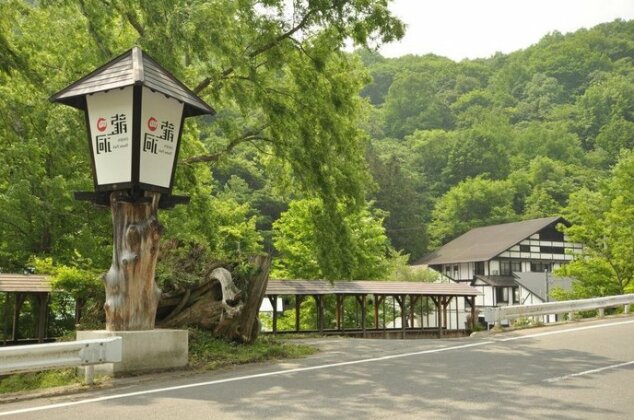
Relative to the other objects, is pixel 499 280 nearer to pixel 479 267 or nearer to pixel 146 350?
pixel 479 267

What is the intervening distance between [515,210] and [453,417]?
A: 71762 millimetres

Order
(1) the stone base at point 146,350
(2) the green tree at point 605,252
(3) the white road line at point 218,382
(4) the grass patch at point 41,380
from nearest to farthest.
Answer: (3) the white road line at point 218,382 < (4) the grass patch at point 41,380 < (1) the stone base at point 146,350 < (2) the green tree at point 605,252

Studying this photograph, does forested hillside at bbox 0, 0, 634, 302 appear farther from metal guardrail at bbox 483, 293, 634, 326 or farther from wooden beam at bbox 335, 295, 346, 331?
A: wooden beam at bbox 335, 295, 346, 331

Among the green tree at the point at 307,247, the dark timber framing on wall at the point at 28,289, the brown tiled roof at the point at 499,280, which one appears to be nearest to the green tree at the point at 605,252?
the green tree at the point at 307,247

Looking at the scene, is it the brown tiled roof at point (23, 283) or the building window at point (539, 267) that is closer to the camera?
the brown tiled roof at point (23, 283)

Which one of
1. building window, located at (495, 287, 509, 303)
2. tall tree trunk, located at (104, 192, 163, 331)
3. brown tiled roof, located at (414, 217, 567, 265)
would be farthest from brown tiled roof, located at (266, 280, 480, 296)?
brown tiled roof, located at (414, 217, 567, 265)

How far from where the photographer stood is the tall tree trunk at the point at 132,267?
9281 millimetres

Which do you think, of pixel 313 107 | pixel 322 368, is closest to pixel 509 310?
pixel 313 107

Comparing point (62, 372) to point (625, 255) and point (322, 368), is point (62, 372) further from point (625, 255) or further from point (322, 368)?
point (625, 255)

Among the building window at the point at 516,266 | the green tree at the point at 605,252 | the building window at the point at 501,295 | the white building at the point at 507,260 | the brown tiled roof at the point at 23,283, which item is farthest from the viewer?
the building window at the point at 516,266

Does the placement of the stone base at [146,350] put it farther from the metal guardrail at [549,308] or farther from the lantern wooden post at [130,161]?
the metal guardrail at [549,308]

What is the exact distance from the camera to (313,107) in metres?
14.8

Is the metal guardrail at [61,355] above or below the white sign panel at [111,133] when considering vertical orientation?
below

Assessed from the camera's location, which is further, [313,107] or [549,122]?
[549,122]
